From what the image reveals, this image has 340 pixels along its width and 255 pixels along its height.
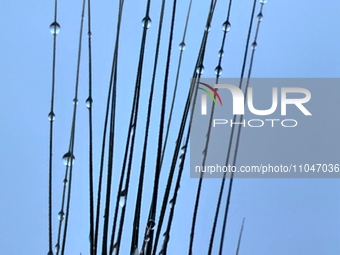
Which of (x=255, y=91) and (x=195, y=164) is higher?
(x=255, y=91)

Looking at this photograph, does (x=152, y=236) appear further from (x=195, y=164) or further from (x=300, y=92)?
(x=300, y=92)

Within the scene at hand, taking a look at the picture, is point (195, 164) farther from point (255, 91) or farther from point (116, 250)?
point (116, 250)

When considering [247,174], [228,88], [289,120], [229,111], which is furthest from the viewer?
[289,120]

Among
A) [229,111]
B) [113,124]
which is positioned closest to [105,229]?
[113,124]

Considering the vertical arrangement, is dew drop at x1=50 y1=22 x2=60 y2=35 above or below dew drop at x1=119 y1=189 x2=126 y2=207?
above

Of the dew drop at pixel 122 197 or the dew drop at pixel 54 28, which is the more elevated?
the dew drop at pixel 54 28

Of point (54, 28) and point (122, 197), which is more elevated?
point (54, 28)

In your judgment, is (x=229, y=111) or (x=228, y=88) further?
(x=229, y=111)

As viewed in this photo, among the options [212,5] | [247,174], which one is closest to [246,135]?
[247,174]

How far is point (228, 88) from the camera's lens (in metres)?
1.75

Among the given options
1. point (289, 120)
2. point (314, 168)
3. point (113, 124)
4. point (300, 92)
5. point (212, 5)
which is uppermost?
point (300, 92)

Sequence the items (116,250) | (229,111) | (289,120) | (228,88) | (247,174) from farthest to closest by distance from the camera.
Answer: (289,120)
(247,174)
(229,111)
(228,88)
(116,250)

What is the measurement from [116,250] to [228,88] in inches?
52.1

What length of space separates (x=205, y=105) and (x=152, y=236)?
4.88ft
